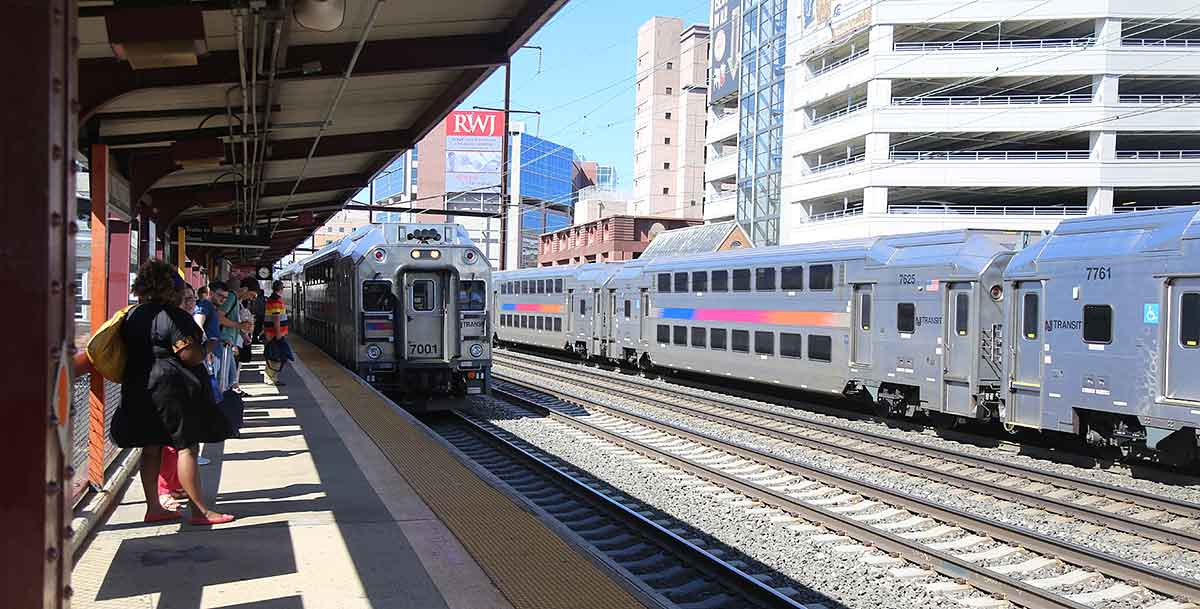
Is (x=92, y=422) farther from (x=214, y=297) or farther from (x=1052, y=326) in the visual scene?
Result: (x=1052, y=326)

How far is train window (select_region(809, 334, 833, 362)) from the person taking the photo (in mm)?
16516

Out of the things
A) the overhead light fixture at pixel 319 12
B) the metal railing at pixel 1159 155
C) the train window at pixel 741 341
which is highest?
the metal railing at pixel 1159 155

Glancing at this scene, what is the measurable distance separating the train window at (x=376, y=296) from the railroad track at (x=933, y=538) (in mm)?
4864

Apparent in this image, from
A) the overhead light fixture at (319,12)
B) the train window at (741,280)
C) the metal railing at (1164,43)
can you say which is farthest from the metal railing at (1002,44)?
the overhead light fixture at (319,12)

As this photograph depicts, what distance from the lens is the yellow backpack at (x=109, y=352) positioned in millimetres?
5508

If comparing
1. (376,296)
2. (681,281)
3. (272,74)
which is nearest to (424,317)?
(376,296)

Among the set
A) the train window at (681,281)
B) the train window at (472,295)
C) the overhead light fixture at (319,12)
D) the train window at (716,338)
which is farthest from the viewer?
the train window at (681,281)

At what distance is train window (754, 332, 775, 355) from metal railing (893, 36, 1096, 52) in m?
32.5

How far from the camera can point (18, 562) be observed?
251cm

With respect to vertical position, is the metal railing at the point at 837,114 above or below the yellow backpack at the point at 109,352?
above

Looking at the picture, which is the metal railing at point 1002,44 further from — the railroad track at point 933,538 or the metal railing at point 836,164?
the railroad track at point 933,538

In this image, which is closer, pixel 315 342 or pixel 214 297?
pixel 214 297

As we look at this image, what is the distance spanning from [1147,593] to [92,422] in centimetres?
791

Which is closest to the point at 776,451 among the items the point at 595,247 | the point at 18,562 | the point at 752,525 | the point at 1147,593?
the point at 752,525
